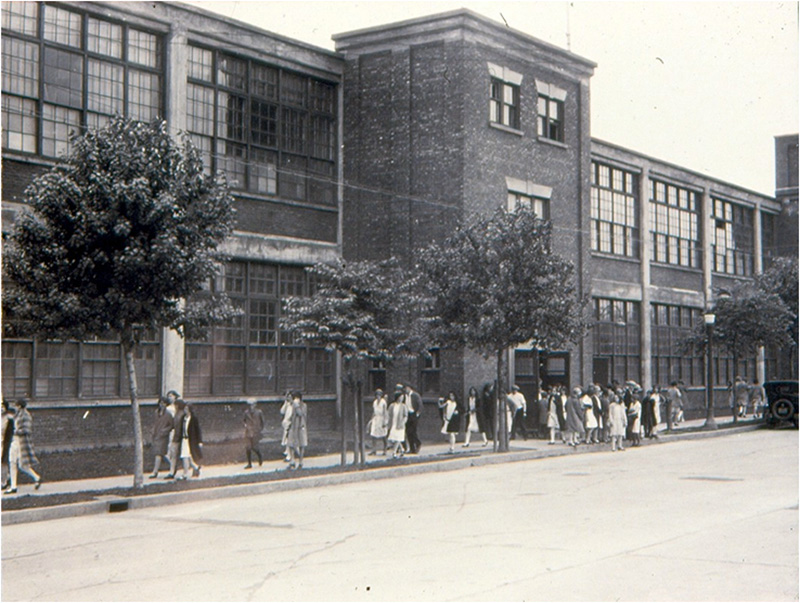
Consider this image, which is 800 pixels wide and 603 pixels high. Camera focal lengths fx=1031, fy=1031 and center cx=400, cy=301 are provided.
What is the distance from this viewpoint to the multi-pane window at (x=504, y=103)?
31.7m

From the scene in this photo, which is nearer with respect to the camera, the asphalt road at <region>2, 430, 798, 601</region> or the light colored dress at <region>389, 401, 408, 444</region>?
the asphalt road at <region>2, 430, 798, 601</region>

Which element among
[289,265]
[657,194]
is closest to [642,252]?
[657,194]

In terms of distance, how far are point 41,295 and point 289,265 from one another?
40.9 feet

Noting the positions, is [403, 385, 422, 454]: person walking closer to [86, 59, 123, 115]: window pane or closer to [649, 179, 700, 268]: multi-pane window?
[86, 59, 123, 115]: window pane

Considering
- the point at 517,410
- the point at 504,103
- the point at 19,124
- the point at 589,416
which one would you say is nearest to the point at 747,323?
the point at 589,416

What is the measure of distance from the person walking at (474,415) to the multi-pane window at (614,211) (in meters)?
12.1

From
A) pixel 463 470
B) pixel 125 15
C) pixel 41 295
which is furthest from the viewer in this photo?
pixel 125 15

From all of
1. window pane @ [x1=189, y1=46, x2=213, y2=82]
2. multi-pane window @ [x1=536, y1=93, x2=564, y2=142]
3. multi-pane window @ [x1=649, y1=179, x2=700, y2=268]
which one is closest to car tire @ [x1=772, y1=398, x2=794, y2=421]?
multi-pane window @ [x1=649, y1=179, x2=700, y2=268]

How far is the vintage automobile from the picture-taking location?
3628 cm

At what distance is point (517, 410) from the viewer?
30.2 metres

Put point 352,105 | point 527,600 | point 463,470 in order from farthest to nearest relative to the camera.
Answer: point 352,105 → point 463,470 → point 527,600

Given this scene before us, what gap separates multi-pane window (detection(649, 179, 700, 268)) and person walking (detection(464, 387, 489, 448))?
56.0 ft

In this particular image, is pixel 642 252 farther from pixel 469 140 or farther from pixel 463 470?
pixel 463 470

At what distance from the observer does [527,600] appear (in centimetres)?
858
